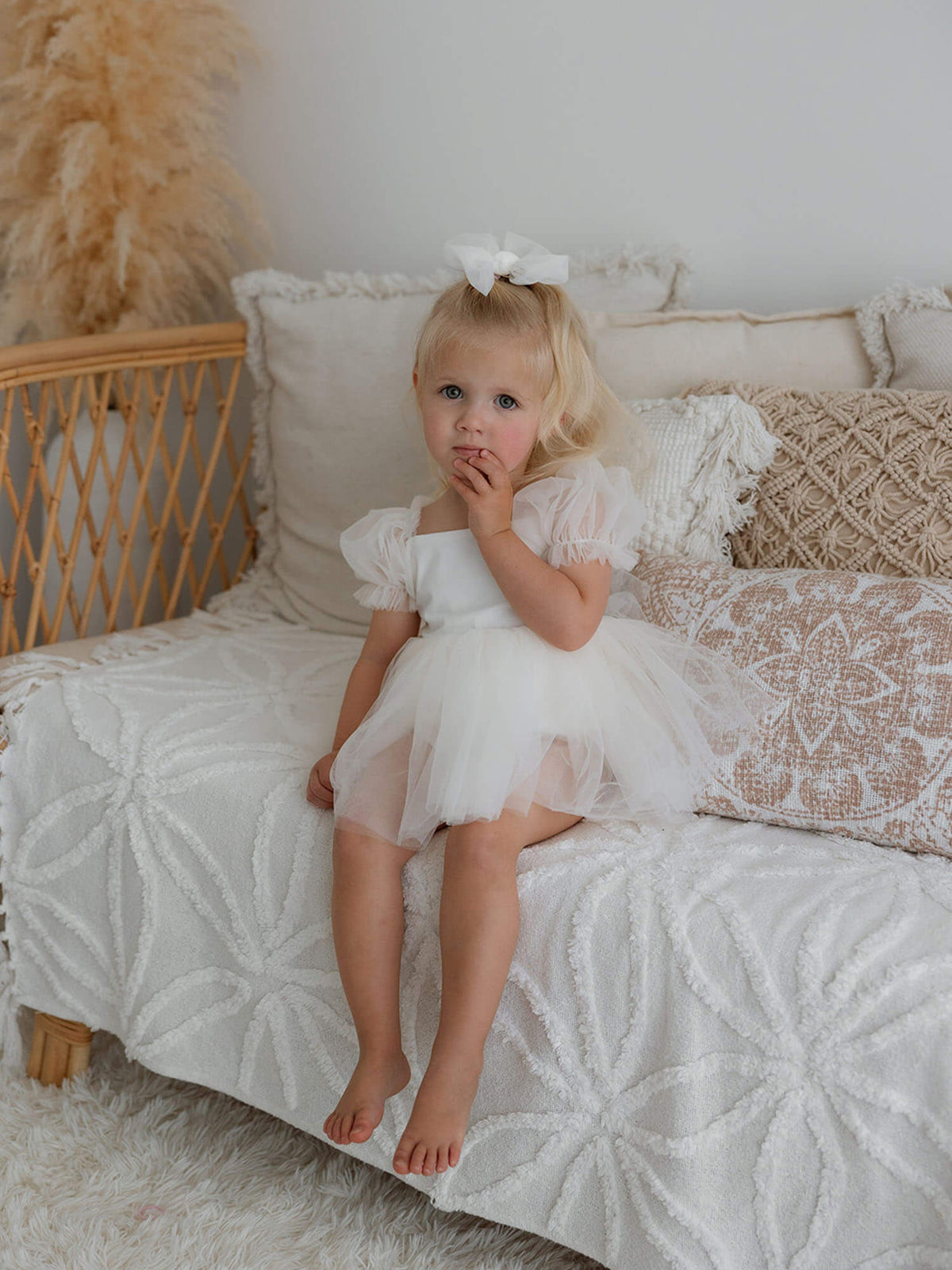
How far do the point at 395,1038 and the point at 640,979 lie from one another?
0.74 ft

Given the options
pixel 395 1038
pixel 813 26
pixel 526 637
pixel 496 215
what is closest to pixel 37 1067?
pixel 395 1038

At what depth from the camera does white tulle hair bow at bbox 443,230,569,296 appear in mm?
1132

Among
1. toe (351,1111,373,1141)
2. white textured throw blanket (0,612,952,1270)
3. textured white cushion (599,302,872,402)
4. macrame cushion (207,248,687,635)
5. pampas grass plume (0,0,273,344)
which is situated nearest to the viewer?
white textured throw blanket (0,612,952,1270)

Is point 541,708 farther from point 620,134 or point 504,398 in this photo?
point 620,134

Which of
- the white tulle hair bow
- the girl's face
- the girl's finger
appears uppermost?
the white tulle hair bow

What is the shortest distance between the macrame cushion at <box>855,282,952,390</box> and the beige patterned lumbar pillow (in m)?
0.04

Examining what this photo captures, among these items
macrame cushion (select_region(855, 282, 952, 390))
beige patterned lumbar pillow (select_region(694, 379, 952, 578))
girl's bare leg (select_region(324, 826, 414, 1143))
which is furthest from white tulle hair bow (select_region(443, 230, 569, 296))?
girl's bare leg (select_region(324, 826, 414, 1143))

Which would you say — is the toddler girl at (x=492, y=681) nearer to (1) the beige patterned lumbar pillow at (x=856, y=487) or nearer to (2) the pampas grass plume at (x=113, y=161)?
(1) the beige patterned lumbar pillow at (x=856, y=487)

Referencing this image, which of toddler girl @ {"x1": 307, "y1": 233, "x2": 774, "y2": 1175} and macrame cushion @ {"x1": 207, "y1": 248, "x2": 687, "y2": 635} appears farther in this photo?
macrame cushion @ {"x1": 207, "y1": 248, "x2": 687, "y2": 635}

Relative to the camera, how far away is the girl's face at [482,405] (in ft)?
3.71

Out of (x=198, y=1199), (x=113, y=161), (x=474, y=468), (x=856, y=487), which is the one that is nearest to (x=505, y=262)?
(x=474, y=468)

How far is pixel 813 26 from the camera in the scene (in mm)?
1518

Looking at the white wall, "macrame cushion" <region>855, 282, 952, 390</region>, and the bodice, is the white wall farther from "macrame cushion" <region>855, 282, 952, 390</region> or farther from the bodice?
the bodice

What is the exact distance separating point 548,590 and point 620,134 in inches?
35.8
